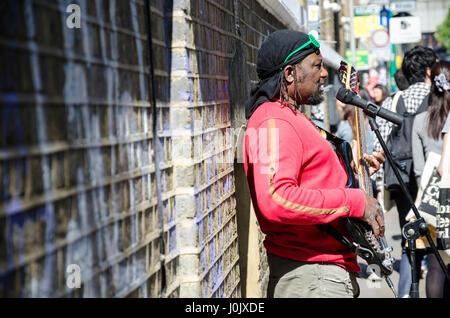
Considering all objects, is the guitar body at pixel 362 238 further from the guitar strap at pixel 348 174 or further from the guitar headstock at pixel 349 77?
the guitar headstock at pixel 349 77

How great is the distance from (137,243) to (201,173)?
0.83m

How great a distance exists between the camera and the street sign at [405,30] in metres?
15.8

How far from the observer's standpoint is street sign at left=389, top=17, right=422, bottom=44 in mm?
15758

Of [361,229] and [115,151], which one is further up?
[115,151]

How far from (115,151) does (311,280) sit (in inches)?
46.9

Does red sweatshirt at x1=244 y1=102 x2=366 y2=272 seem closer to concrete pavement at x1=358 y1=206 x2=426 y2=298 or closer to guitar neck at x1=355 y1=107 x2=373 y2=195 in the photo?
guitar neck at x1=355 y1=107 x2=373 y2=195

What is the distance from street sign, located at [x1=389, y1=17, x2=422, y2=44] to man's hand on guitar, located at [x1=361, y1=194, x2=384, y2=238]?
13717 mm

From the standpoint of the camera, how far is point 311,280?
2.84m
